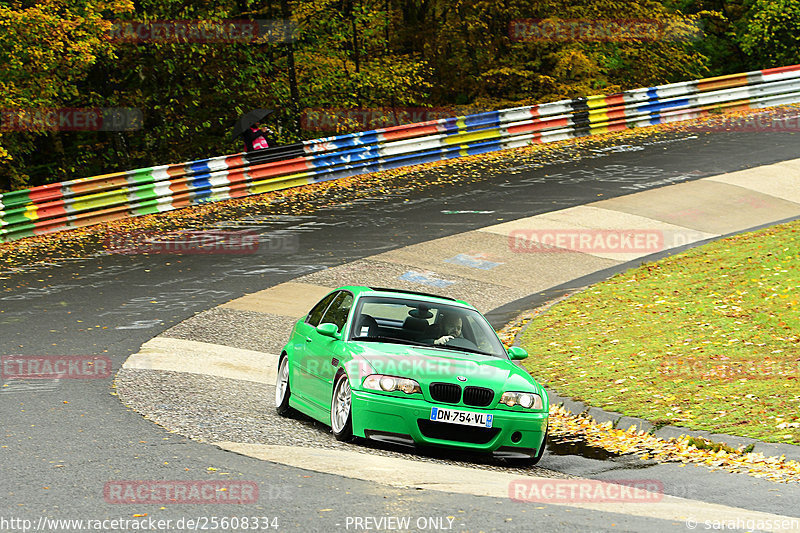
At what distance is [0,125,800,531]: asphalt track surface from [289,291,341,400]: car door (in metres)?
1.68

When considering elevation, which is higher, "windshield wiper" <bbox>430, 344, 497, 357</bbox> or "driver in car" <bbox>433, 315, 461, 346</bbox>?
"driver in car" <bbox>433, 315, 461, 346</bbox>

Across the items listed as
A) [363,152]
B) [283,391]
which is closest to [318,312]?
[283,391]

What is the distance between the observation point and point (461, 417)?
27.9ft

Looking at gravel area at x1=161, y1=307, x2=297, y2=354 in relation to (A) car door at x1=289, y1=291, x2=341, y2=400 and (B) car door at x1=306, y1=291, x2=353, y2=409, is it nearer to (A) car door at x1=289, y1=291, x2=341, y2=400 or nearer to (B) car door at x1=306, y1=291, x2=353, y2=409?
(A) car door at x1=289, y1=291, x2=341, y2=400

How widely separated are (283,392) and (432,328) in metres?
1.80

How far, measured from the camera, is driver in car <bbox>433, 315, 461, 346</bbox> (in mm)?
9641

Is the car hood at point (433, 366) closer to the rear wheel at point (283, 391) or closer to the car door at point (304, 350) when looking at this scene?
the car door at point (304, 350)

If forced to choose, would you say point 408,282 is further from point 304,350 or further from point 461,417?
point 461,417

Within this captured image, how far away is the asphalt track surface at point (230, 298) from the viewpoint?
20.9ft

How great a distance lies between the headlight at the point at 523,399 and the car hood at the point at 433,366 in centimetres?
7

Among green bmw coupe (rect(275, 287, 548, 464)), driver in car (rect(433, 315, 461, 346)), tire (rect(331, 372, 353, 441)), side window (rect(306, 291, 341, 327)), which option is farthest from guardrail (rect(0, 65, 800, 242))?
tire (rect(331, 372, 353, 441))

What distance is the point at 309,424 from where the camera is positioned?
9.92 m

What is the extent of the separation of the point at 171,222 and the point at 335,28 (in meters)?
11.9

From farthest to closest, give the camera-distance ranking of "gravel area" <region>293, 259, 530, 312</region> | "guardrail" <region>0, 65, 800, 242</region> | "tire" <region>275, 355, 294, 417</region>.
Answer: "guardrail" <region>0, 65, 800, 242</region> < "gravel area" <region>293, 259, 530, 312</region> < "tire" <region>275, 355, 294, 417</region>
